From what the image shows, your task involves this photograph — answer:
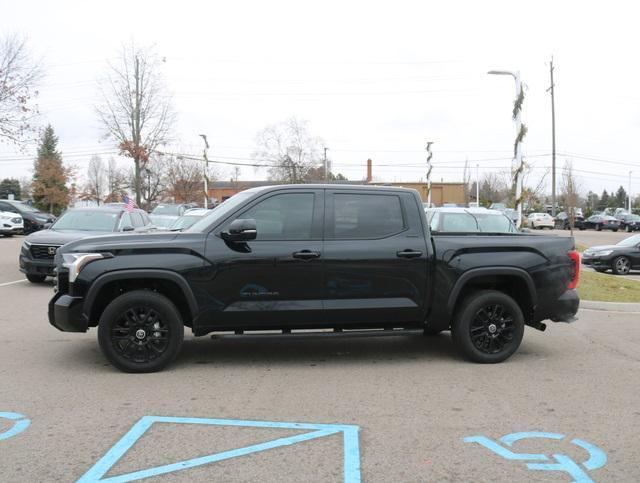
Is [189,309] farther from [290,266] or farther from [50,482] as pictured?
[50,482]

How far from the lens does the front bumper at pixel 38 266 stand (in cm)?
1197

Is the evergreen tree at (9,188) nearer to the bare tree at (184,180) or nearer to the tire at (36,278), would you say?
the bare tree at (184,180)

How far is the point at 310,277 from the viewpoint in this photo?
593cm

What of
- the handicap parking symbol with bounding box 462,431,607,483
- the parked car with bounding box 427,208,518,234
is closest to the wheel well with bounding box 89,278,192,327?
the handicap parking symbol with bounding box 462,431,607,483

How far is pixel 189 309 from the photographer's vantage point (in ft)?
19.4

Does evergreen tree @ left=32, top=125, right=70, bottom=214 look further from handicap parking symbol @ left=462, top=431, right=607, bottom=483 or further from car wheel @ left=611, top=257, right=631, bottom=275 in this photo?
handicap parking symbol @ left=462, top=431, right=607, bottom=483

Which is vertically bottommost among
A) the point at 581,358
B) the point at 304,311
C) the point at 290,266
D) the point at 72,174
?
the point at 581,358

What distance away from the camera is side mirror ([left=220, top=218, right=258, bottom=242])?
5.62m

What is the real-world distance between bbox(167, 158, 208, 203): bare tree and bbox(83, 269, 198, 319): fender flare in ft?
191

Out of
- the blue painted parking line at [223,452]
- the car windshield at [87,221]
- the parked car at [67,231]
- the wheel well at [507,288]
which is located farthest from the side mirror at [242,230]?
the car windshield at [87,221]

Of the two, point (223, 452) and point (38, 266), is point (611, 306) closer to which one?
point (223, 452)

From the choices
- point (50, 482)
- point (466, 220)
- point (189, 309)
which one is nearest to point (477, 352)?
point (189, 309)

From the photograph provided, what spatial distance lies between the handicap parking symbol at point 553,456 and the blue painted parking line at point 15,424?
3250 millimetres

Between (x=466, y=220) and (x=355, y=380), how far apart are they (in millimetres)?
8996
